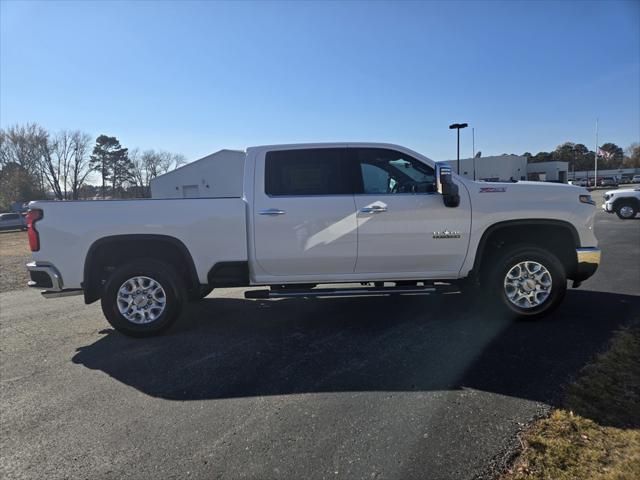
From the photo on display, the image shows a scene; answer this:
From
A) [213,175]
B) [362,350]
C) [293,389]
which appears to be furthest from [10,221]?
[293,389]

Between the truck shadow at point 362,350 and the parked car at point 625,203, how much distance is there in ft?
51.1

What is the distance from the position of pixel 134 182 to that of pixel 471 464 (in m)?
99.6

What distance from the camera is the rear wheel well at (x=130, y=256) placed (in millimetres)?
4961

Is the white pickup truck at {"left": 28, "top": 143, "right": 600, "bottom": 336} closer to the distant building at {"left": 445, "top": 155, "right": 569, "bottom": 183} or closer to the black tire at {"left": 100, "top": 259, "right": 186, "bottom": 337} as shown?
Result: the black tire at {"left": 100, "top": 259, "right": 186, "bottom": 337}

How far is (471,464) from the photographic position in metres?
2.57

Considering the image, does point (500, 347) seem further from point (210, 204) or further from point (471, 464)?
point (210, 204)

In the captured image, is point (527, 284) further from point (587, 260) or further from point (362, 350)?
point (362, 350)

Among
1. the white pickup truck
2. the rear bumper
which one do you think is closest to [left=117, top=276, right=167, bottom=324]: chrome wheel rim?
the white pickup truck

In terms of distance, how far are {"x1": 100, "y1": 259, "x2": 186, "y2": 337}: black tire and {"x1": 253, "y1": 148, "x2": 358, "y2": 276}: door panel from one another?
1.02 meters

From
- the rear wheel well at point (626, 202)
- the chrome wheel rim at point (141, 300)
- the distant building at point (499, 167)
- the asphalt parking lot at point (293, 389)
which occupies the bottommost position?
the asphalt parking lot at point (293, 389)

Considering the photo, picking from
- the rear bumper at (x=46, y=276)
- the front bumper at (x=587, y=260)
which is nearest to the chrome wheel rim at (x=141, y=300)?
the rear bumper at (x=46, y=276)

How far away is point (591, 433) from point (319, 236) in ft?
10.1

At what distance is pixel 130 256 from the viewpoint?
5.23 meters

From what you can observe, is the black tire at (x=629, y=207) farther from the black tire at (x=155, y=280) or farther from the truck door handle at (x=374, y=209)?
the black tire at (x=155, y=280)
